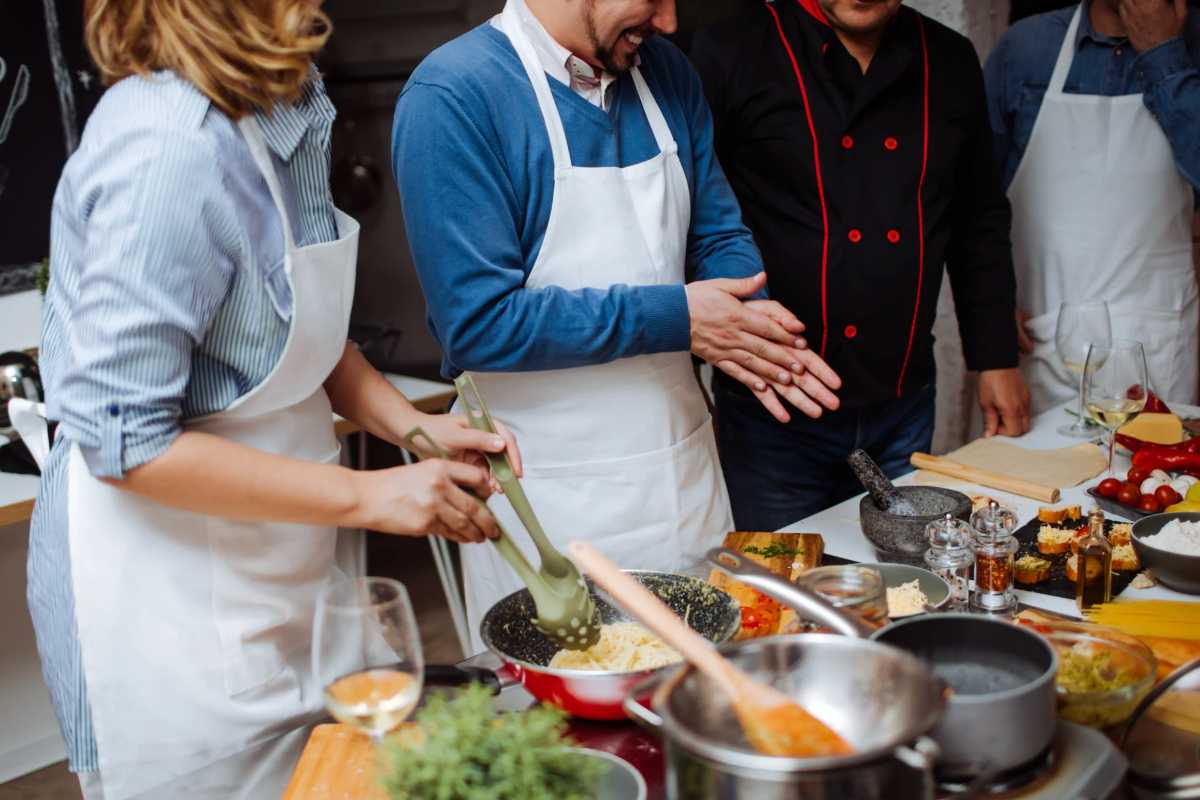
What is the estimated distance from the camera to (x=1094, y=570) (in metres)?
1.62

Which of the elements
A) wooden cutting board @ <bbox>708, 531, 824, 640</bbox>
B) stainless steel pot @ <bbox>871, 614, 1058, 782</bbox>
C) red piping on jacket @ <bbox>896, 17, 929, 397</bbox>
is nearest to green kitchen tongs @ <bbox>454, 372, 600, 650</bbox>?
wooden cutting board @ <bbox>708, 531, 824, 640</bbox>

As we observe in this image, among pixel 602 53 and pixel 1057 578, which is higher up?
pixel 602 53

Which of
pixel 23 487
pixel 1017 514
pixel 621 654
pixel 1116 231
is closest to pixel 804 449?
pixel 1017 514

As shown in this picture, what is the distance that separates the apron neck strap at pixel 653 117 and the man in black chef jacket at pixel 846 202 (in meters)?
0.44

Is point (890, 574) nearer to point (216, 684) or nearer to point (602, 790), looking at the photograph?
point (602, 790)

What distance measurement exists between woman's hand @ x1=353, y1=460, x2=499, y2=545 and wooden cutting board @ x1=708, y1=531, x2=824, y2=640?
345 millimetres

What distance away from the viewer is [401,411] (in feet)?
5.65

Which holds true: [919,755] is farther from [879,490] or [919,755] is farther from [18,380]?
[18,380]

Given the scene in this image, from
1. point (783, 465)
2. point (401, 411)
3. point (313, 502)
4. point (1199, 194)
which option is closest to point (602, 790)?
point (313, 502)

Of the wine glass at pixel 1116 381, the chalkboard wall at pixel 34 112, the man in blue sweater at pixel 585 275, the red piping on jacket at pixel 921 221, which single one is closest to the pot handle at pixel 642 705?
the man in blue sweater at pixel 585 275

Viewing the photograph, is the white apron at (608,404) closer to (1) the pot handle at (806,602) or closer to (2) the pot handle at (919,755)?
(1) the pot handle at (806,602)

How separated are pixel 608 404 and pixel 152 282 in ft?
3.01

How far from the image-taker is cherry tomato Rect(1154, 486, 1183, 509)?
194 centimetres

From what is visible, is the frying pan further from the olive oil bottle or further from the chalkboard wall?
the chalkboard wall
